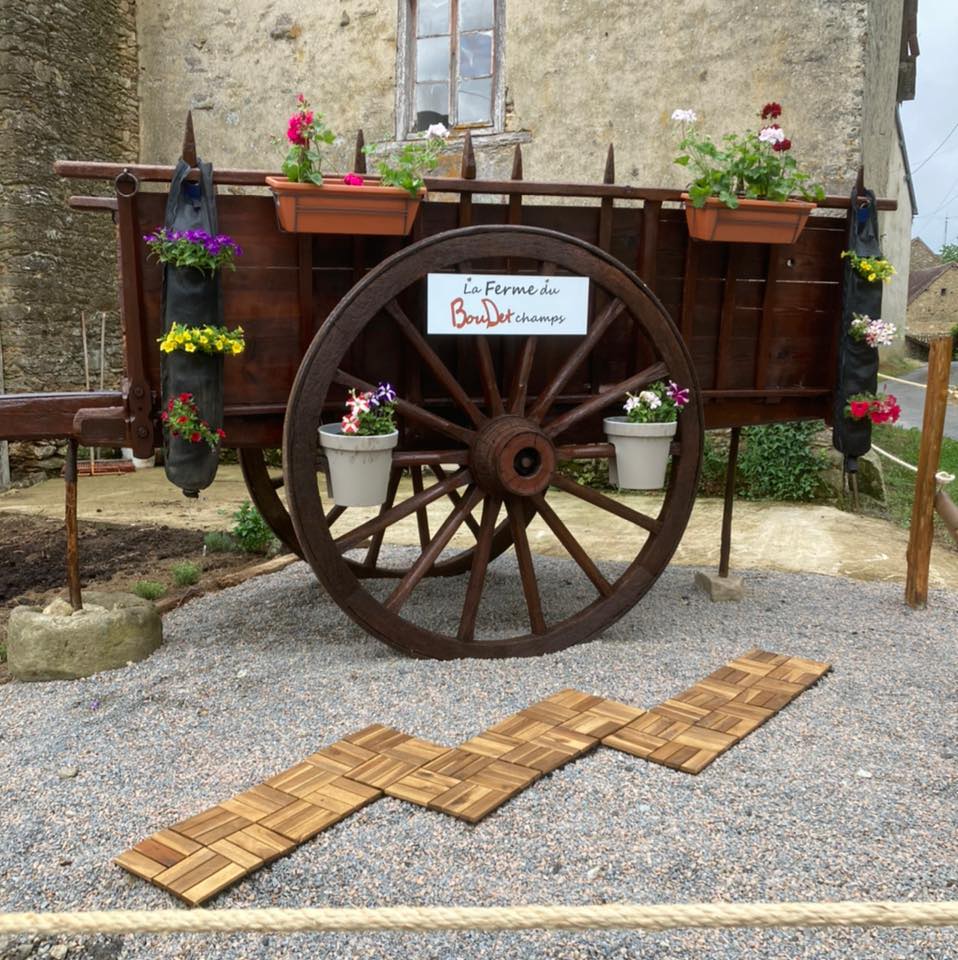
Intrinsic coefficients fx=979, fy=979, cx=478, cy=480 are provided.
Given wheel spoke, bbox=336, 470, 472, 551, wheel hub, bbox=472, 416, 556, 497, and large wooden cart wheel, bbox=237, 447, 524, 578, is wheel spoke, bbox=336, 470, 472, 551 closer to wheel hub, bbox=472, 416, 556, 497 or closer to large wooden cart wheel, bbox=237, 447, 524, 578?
wheel hub, bbox=472, 416, 556, 497

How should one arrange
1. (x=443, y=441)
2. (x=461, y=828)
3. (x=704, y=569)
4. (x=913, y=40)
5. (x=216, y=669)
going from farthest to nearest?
(x=913, y=40) < (x=704, y=569) < (x=443, y=441) < (x=216, y=669) < (x=461, y=828)

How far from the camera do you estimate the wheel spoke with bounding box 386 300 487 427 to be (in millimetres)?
3531

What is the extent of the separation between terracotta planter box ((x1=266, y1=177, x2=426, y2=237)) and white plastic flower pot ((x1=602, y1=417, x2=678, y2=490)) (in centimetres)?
117

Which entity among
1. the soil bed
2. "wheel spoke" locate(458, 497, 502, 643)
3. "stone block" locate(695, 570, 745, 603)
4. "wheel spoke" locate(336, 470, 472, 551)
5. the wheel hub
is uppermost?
the wheel hub

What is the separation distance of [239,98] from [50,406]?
632 cm

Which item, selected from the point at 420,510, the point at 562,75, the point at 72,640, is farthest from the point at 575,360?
the point at 562,75

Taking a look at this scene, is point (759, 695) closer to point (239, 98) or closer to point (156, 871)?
point (156, 871)

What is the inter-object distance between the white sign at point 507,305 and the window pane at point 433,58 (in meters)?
5.38

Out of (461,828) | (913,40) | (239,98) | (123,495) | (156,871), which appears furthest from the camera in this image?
(913,40)

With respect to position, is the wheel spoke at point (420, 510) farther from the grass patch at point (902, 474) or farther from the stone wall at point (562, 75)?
the stone wall at point (562, 75)

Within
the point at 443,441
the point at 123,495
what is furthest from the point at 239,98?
the point at 443,441

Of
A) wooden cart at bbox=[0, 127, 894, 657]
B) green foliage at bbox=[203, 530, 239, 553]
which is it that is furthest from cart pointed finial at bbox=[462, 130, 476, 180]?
green foliage at bbox=[203, 530, 239, 553]

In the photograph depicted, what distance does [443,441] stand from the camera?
4.05 meters

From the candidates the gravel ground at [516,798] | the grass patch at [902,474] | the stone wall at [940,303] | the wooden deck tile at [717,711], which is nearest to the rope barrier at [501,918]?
the gravel ground at [516,798]
